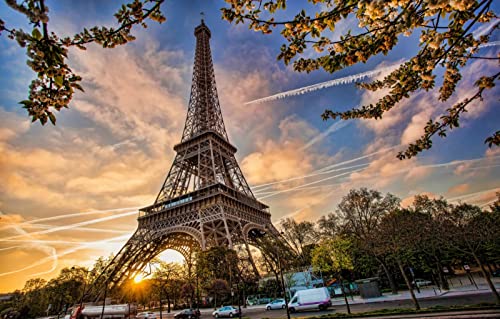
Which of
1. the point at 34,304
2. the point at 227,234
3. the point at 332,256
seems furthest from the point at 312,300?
the point at 34,304

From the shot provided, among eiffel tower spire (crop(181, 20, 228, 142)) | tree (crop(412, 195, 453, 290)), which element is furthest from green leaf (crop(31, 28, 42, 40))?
eiffel tower spire (crop(181, 20, 228, 142))

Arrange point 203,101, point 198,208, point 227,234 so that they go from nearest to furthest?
point 227,234, point 198,208, point 203,101

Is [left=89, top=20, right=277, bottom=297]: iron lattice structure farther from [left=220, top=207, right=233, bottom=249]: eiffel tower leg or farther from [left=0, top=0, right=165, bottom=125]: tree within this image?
[left=0, top=0, right=165, bottom=125]: tree

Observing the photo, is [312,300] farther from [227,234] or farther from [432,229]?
[432,229]

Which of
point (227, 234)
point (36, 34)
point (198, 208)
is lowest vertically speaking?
point (36, 34)

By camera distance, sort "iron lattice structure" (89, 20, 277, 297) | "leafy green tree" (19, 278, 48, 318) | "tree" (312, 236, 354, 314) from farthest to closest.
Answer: "leafy green tree" (19, 278, 48, 318) < "iron lattice structure" (89, 20, 277, 297) < "tree" (312, 236, 354, 314)

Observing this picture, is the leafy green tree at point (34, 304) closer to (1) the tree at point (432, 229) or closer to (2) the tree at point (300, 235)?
(2) the tree at point (300, 235)

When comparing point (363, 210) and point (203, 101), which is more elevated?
point (203, 101)
